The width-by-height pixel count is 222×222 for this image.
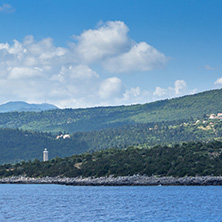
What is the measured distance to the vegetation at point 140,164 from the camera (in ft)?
432

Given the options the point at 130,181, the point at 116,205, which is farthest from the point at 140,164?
the point at 116,205

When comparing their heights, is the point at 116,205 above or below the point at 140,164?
below

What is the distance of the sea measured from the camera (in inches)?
3022

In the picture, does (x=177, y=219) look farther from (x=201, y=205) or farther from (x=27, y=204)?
(x=27, y=204)

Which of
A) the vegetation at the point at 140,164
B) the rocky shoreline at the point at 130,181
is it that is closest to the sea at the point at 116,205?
the rocky shoreline at the point at 130,181

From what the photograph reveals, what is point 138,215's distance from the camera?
7838 centimetres

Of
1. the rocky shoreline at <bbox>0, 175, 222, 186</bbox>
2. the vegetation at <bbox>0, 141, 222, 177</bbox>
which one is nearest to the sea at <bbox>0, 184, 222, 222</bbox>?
the rocky shoreline at <bbox>0, 175, 222, 186</bbox>

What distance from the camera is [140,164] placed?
13988cm

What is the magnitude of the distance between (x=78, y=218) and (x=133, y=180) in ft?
197

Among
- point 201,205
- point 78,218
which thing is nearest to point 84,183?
point 201,205

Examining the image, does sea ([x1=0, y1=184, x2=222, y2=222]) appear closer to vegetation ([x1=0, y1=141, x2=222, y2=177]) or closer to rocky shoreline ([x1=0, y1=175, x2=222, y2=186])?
rocky shoreline ([x1=0, y1=175, x2=222, y2=186])

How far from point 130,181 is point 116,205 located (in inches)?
1756

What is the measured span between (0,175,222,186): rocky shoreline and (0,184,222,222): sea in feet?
10.8

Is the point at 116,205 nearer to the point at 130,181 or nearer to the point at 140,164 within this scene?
the point at 130,181
